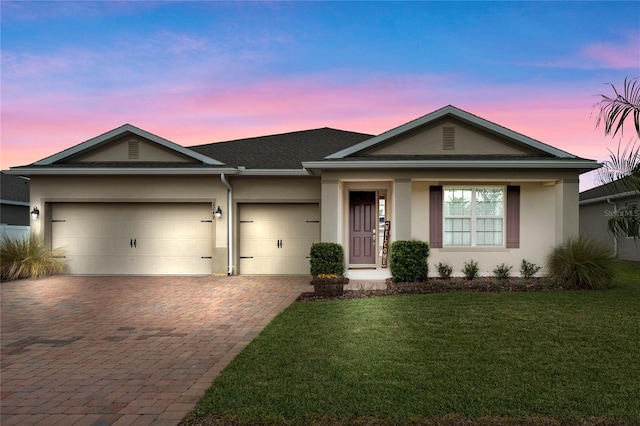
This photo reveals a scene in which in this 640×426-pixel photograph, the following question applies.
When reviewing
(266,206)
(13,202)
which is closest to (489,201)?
(266,206)

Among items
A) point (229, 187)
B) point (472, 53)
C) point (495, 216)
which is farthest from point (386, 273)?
point (472, 53)

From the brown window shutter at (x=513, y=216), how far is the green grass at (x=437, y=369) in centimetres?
452

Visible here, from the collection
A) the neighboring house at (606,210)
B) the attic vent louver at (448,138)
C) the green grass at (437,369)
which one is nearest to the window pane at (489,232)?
the attic vent louver at (448,138)

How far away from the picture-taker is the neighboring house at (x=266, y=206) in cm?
1207

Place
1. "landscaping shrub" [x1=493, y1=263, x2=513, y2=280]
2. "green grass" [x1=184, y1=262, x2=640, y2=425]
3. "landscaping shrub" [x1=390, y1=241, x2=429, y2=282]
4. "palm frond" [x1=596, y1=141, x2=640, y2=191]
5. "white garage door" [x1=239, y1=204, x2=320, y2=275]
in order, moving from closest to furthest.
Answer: "green grass" [x1=184, y1=262, x2=640, y2=425] < "palm frond" [x1=596, y1=141, x2=640, y2=191] < "landscaping shrub" [x1=390, y1=241, x2=429, y2=282] < "landscaping shrub" [x1=493, y1=263, x2=513, y2=280] < "white garage door" [x1=239, y1=204, x2=320, y2=275]

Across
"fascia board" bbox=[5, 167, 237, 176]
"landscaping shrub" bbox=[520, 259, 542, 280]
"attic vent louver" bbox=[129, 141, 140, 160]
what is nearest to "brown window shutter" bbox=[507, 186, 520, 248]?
"landscaping shrub" bbox=[520, 259, 542, 280]

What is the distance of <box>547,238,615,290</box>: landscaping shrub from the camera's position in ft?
32.4

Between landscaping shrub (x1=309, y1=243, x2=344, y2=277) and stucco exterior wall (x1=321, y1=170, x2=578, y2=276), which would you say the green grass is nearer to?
landscaping shrub (x1=309, y1=243, x2=344, y2=277)

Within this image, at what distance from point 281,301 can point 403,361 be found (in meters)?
4.64

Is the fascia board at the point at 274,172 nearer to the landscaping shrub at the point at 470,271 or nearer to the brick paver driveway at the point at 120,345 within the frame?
the brick paver driveway at the point at 120,345

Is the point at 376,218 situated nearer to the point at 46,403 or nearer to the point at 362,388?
the point at 362,388

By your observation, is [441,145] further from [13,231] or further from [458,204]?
[13,231]

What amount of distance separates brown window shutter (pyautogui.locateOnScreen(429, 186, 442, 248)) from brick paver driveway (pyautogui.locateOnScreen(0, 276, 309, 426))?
3952 millimetres

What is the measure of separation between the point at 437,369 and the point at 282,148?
12199mm
